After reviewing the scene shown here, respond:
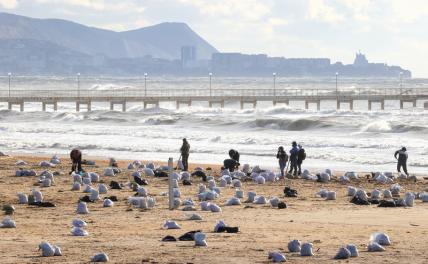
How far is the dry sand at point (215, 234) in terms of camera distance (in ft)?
41.4

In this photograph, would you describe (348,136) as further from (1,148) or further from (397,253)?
(397,253)

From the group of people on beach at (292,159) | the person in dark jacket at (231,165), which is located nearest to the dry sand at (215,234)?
the group of people on beach at (292,159)

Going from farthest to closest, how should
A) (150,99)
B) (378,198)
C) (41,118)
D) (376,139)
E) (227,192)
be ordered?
1. (150,99)
2. (41,118)
3. (376,139)
4. (227,192)
5. (378,198)

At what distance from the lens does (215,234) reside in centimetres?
1460

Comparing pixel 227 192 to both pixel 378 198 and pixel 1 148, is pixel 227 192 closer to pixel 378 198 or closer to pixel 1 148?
pixel 378 198

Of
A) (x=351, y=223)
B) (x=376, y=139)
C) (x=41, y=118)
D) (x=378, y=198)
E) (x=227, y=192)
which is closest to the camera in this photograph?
(x=351, y=223)

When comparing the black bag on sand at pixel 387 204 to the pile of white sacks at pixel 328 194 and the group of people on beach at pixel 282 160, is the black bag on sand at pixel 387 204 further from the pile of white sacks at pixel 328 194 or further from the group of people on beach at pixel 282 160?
the group of people on beach at pixel 282 160

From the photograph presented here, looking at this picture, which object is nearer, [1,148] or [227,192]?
[227,192]

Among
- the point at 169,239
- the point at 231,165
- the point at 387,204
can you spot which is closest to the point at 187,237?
the point at 169,239

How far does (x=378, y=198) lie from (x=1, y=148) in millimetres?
24911

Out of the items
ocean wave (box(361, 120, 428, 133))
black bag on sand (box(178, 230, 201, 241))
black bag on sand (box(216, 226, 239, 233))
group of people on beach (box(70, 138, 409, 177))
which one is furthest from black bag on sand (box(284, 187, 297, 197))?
ocean wave (box(361, 120, 428, 133))

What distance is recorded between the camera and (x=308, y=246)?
41.4 feet

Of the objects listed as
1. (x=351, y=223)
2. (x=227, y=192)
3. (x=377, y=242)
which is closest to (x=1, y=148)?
(x=227, y=192)

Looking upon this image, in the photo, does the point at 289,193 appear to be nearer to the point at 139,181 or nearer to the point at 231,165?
the point at 139,181
